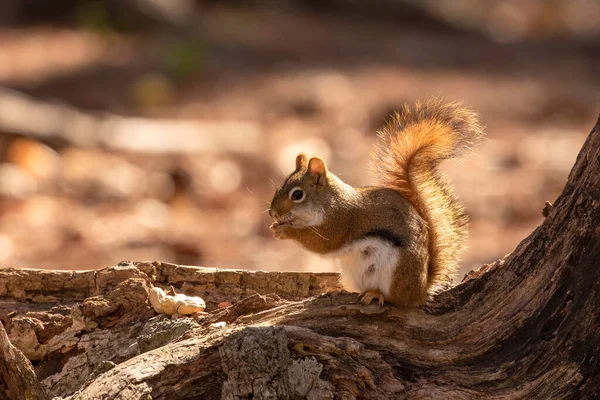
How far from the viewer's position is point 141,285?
2562 millimetres

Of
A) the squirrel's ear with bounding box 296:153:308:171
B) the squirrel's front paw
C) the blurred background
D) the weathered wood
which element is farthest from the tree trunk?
the blurred background

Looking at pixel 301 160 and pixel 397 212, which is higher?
pixel 301 160

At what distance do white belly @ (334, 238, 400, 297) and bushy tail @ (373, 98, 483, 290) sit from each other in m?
0.16

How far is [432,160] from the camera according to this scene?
2717mm

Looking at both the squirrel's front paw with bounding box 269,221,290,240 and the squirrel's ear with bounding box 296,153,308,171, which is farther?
the squirrel's ear with bounding box 296,153,308,171

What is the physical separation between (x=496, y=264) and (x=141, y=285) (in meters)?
1.00

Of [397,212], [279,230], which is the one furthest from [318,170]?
[397,212]

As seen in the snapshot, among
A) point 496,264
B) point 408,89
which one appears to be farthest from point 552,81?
point 496,264

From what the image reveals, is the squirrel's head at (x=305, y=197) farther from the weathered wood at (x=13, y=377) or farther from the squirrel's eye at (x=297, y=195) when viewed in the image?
the weathered wood at (x=13, y=377)

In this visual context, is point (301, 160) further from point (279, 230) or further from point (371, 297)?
point (371, 297)

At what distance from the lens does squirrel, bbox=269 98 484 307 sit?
2541mm

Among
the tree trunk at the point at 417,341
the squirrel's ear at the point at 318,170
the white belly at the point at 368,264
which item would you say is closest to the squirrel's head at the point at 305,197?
the squirrel's ear at the point at 318,170

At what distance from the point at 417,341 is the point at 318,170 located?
67cm

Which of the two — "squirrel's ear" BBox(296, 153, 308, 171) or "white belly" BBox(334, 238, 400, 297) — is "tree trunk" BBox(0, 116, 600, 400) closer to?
"white belly" BBox(334, 238, 400, 297)
